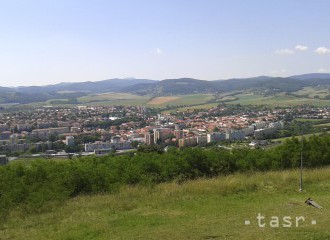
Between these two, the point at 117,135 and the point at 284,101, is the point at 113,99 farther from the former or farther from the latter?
the point at 117,135

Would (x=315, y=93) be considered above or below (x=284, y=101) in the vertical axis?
above

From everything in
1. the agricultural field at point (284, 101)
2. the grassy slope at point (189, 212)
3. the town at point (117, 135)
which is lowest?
the town at point (117, 135)

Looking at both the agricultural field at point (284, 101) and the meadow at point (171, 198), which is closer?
the meadow at point (171, 198)

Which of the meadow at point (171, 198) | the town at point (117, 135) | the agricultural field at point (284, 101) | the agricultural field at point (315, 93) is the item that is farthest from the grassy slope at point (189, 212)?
the agricultural field at point (315, 93)

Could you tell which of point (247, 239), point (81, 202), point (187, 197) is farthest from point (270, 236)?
point (81, 202)

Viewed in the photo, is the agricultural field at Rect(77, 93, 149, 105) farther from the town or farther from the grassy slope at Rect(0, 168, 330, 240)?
the grassy slope at Rect(0, 168, 330, 240)

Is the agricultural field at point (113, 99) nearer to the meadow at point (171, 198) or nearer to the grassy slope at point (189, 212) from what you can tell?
the meadow at point (171, 198)

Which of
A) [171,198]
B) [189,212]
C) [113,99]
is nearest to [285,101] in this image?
[113,99]

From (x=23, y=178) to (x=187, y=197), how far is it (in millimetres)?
4108

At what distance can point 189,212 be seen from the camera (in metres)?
6.98

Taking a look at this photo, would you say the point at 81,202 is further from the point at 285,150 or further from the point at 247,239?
the point at 285,150

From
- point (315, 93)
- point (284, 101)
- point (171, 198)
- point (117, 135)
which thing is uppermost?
point (171, 198)

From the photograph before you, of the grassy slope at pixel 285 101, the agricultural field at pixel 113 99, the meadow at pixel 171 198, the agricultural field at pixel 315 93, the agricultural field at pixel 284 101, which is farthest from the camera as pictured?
the agricultural field at pixel 113 99

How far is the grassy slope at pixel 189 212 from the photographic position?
5703 millimetres
